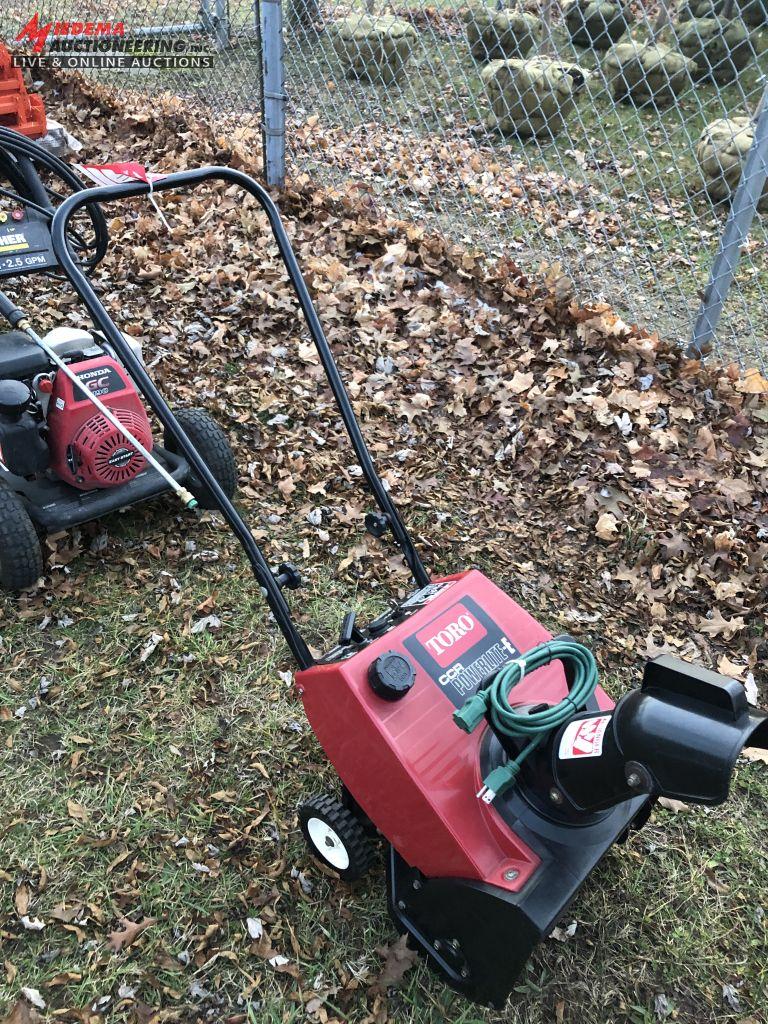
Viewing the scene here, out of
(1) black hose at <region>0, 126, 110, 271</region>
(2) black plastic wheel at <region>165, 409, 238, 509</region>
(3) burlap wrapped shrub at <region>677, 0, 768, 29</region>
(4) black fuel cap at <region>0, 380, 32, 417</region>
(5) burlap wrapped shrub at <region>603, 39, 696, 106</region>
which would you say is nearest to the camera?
(4) black fuel cap at <region>0, 380, 32, 417</region>

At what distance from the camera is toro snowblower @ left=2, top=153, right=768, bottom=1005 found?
142cm

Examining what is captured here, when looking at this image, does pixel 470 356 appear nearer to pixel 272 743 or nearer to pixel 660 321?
pixel 660 321

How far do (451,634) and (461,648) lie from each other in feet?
0.14

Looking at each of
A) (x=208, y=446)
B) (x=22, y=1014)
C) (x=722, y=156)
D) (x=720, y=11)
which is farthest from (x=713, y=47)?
(x=22, y=1014)

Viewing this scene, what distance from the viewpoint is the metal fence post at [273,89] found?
4582 millimetres

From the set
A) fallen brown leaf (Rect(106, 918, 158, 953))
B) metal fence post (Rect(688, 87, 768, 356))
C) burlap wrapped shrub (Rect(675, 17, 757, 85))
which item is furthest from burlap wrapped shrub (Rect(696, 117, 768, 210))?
fallen brown leaf (Rect(106, 918, 158, 953))

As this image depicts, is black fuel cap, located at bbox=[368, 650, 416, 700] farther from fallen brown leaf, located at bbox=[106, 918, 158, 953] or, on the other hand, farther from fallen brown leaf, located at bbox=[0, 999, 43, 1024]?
fallen brown leaf, located at bbox=[0, 999, 43, 1024]

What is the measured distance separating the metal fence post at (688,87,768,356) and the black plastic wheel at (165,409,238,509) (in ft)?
7.57

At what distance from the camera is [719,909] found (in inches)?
87.7

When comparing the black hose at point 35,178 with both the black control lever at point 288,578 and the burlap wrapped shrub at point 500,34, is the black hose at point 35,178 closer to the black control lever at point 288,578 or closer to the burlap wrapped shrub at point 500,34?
the black control lever at point 288,578

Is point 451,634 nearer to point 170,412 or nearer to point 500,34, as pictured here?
point 170,412

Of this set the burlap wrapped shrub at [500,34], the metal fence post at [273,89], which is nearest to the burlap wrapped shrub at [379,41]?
the burlap wrapped shrub at [500,34]

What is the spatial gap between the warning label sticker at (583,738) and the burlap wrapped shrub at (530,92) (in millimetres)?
6606

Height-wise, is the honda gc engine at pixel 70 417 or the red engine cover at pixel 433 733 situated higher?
the honda gc engine at pixel 70 417
